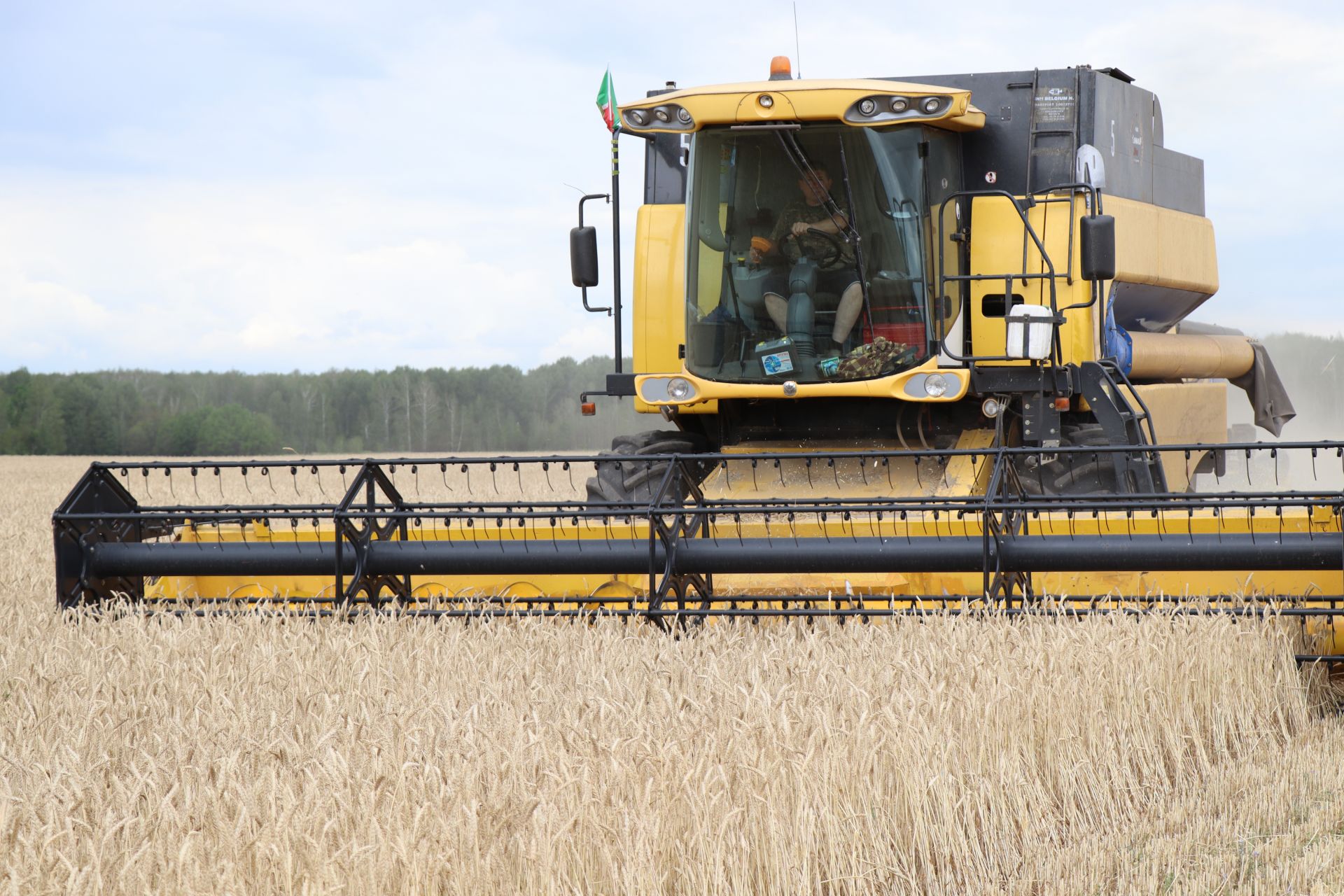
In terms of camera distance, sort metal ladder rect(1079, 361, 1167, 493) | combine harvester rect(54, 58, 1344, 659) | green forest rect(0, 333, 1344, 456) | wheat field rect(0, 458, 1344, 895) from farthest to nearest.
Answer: green forest rect(0, 333, 1344, 456) < metal ladder rect(1079, 361, 1167, 493) < combine harvester rect(54, 58, 1344, 659) < wheat field rect(0, 458, 1344, 895)

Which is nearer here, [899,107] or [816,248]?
[899,107]

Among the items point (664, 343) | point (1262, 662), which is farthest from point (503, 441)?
point (1262, 662)

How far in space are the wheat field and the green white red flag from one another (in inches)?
104

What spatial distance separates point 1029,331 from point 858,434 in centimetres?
96


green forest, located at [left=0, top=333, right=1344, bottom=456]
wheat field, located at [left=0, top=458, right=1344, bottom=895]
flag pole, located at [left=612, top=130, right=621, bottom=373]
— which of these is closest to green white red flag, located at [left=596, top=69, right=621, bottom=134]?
flag pole, located at [left=612, top=130, right=621, bottom=373]

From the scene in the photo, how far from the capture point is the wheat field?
7.39 ft

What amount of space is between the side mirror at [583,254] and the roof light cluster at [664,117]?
651 millimetres

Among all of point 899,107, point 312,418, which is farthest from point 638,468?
point 312,418

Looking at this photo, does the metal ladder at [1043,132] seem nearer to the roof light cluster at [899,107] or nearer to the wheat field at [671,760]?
the roof light cluster at [899,107]

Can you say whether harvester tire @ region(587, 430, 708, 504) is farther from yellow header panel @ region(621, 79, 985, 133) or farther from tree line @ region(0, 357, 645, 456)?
tree line @ region(0, 357, 645, 456)

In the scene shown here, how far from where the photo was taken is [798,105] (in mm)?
5738

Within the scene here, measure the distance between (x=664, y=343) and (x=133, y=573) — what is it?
257cm

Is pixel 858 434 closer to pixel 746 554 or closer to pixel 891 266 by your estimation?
pixel 891 266

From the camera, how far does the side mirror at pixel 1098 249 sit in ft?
18.7
